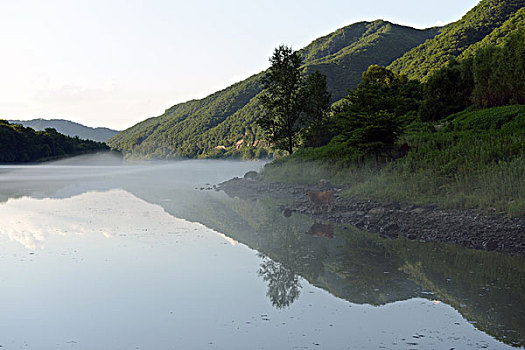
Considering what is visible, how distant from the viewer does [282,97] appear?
153 feet

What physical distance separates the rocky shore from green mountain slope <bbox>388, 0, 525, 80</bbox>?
95222 mm

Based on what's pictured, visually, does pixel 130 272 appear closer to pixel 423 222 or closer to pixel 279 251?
pixel 279 251

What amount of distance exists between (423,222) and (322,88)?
43.1 metres

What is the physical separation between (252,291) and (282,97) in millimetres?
38655

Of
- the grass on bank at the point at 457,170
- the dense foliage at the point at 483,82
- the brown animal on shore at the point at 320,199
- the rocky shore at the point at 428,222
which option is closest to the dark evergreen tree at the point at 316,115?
the dense foliage at the point at 483,82

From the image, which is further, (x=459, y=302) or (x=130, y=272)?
(x=130, y=272)

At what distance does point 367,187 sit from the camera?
2141cm

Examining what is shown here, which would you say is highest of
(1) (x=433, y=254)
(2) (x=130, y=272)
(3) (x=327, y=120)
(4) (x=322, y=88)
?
(4) (x=322, y=88)

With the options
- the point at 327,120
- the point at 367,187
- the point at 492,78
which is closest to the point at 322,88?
the point at 327,120

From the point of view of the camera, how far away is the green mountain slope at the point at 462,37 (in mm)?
113625

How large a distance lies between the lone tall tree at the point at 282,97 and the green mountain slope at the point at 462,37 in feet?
226

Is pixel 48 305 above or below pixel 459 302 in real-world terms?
above

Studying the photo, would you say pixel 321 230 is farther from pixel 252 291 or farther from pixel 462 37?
pixel 462 37

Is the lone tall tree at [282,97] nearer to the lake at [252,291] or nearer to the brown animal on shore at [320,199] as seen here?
the brown animal on shore at [320,199]
